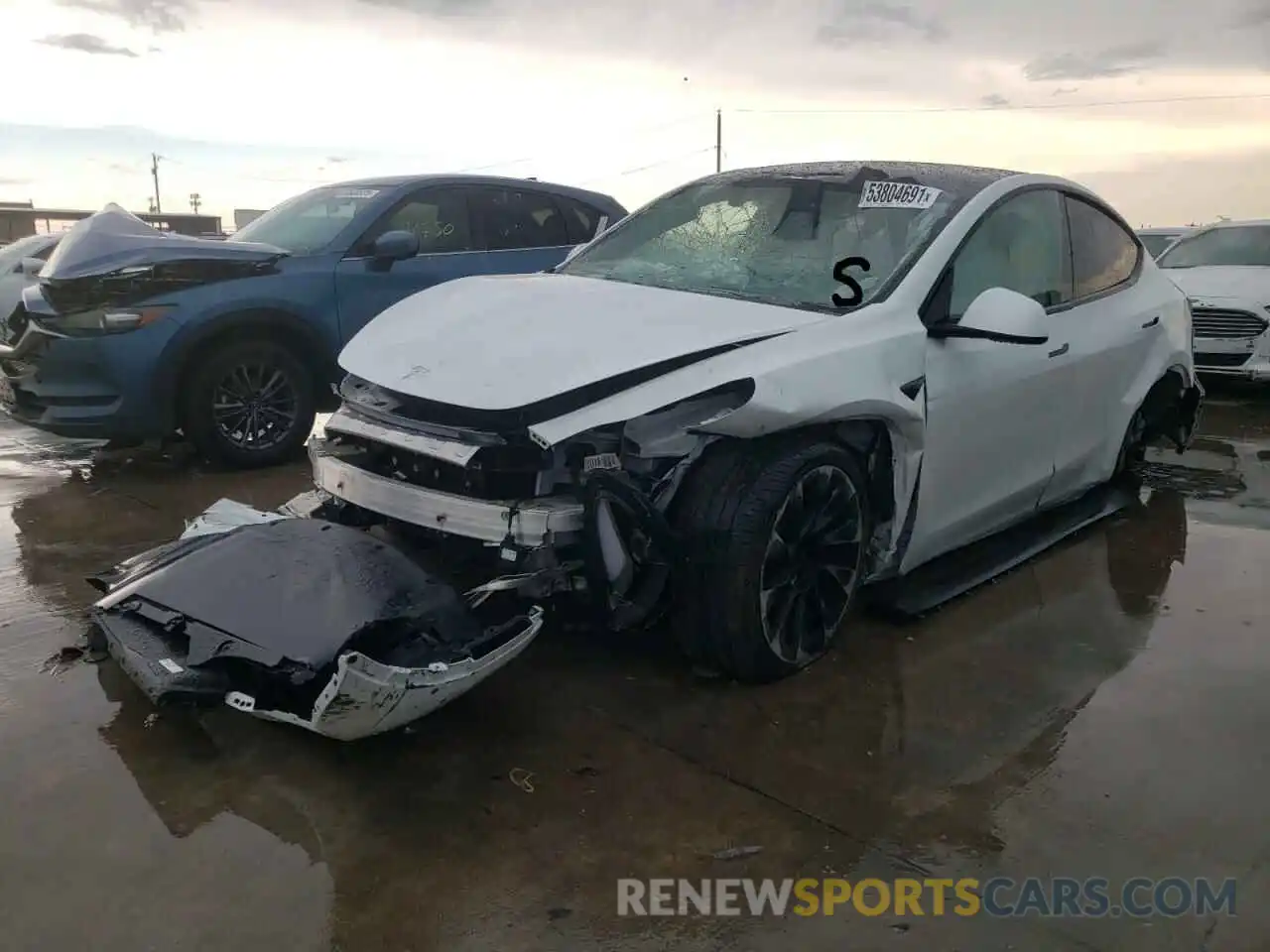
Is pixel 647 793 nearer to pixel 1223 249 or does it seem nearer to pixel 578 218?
pixel 578 218

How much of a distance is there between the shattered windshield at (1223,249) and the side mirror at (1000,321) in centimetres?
817

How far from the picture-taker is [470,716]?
303 cm

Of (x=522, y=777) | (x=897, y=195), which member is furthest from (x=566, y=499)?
(x=897, y=195)

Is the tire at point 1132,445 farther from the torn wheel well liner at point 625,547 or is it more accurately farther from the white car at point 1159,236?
the white car at point 1159,236

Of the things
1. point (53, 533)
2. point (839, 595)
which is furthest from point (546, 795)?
point (53, 533)

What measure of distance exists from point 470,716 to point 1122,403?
3.52 m

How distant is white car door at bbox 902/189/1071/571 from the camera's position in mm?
3521

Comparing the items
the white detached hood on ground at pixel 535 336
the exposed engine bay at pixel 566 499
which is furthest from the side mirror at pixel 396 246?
the exposed engine bay at pixel 566 499

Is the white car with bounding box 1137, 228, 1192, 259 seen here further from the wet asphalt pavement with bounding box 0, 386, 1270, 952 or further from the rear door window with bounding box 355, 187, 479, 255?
the wet asphalt pavement with bounding box 0, 386, 1270, 952

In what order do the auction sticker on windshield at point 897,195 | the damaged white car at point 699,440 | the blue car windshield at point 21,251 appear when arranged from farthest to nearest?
1. the blue car windshield at point 21,251
2. the auction sticker on windshield at point 897,195
3. the damaged white car at point 699,440

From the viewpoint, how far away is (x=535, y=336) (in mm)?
3176

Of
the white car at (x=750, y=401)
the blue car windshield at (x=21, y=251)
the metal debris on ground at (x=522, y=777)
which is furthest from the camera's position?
the blue car windshield at (x=21, y=251)

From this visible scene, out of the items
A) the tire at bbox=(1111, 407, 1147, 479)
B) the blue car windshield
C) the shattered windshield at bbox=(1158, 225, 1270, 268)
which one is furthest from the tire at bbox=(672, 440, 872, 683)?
the shattered windshield at bbox=(1158, 225, 1270, 268)

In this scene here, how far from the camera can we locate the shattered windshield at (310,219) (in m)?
6.17
